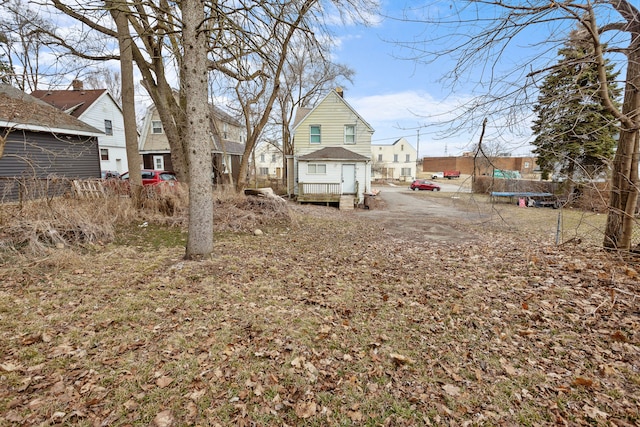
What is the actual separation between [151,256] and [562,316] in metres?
6.59

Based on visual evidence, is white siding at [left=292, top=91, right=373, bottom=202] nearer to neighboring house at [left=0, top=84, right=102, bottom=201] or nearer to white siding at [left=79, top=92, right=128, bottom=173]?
neighboring house at [left=0, top=84, right=102, bottom=201]

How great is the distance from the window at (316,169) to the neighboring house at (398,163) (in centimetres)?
3198

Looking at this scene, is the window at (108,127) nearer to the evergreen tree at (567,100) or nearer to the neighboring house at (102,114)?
the neighboring house at (102,114)

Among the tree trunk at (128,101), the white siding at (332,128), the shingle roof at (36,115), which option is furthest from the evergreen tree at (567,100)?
the white siding at (332,128)

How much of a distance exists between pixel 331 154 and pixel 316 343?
15526mm

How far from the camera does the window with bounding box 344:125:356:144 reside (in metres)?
19.2

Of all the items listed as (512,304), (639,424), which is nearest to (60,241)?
(512,304)

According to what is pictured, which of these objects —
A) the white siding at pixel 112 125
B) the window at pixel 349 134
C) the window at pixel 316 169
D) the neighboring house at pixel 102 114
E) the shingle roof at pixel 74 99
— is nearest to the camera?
the window at pixel 316 169

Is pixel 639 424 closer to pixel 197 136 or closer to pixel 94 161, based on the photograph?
pixel 197 136

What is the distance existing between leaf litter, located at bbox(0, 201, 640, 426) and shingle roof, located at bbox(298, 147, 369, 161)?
496 inches

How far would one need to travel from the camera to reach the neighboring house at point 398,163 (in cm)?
4972

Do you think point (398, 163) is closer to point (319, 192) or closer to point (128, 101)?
point (319, 192)

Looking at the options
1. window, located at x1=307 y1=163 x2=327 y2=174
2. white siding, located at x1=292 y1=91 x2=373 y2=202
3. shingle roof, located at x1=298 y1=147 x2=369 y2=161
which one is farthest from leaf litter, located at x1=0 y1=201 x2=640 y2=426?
white siding, located at x1=292 y1=91 x2=373 y2=202

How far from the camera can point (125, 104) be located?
971cm
